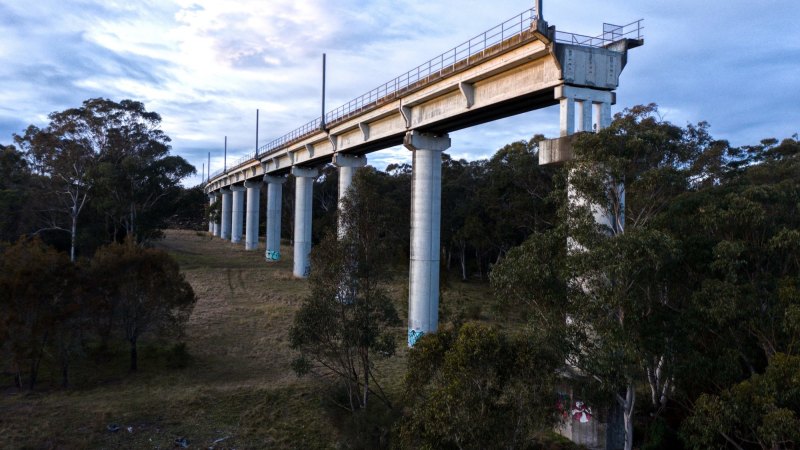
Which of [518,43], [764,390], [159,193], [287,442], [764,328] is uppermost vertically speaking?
[518,43]

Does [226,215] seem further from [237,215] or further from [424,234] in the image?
[424,234]

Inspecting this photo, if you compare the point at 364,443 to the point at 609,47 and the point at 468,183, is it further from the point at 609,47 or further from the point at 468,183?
the point at 468,183

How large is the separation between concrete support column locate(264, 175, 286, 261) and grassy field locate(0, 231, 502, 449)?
23682 mm

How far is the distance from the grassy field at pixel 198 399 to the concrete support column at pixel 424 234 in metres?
1.94

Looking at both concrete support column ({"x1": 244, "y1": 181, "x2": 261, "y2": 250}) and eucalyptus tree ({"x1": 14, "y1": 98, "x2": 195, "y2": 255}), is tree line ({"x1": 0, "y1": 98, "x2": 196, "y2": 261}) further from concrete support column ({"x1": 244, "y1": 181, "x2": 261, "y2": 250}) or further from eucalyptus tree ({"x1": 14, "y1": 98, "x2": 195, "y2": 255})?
concrete support column ({"x1": 244, "y1": 181, "x2": 261, "y2": 250})

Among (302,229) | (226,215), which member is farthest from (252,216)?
(302,229)

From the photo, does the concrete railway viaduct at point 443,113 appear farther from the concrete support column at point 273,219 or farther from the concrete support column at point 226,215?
the concrete support column at point 226,215

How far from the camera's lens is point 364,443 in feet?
46.2

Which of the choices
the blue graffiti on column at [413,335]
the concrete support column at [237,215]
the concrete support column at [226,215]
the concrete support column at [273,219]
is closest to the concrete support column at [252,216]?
the concrete support column at [273,219]

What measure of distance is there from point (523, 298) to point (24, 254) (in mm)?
18592

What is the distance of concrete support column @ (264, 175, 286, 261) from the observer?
53.9m

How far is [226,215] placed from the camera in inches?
3287

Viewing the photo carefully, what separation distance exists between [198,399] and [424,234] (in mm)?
11520

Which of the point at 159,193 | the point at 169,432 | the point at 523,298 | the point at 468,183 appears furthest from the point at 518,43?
the point at 159,193
